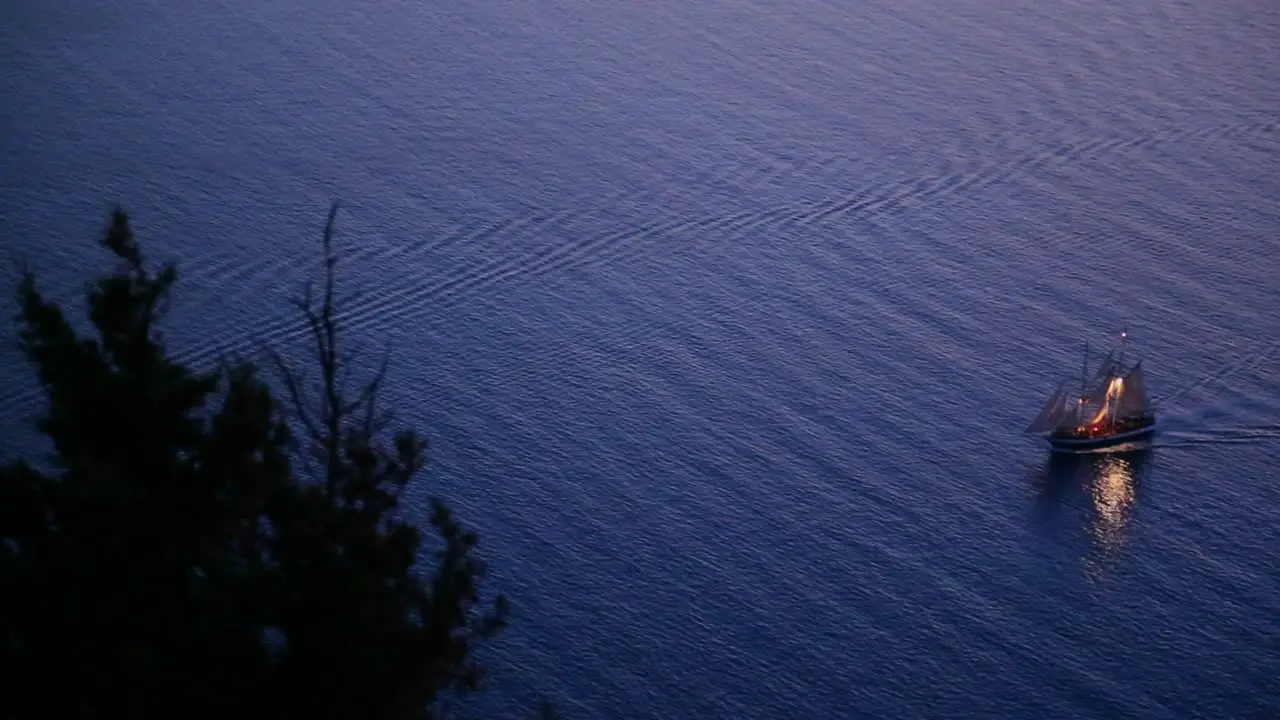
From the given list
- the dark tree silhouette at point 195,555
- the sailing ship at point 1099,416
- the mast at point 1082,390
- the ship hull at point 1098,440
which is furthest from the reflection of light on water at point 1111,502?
the dark tree silhouette at point 195,555

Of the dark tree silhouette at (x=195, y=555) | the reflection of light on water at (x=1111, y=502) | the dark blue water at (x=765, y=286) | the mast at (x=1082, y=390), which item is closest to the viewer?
the dark tree silhouette at (x=195, y=555)

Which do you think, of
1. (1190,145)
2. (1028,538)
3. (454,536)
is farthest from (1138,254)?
(454,536)

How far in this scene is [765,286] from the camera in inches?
1502

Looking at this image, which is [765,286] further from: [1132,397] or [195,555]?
[195,555]

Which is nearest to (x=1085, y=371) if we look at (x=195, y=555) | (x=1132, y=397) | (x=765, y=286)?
(x=1132, y=397)

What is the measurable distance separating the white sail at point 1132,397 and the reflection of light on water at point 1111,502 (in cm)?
100

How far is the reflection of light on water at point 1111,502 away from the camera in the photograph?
3083cm

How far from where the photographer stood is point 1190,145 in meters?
45.3

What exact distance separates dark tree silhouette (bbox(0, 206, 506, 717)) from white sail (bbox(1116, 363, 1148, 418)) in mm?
24135

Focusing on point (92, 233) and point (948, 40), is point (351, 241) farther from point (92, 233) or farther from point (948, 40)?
point (948, 40)

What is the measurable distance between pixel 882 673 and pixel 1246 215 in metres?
21.2

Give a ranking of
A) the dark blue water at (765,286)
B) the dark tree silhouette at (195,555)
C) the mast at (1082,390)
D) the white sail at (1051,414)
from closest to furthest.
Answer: the dark tree silhouette at (195,555) → the dark blue water at (765,286) → the white sail at (1051,414) → the mast at (1082,390)

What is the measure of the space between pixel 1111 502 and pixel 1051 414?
2262mm

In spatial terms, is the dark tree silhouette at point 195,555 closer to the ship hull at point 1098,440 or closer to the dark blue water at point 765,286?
the dark blue water at point 765,286
